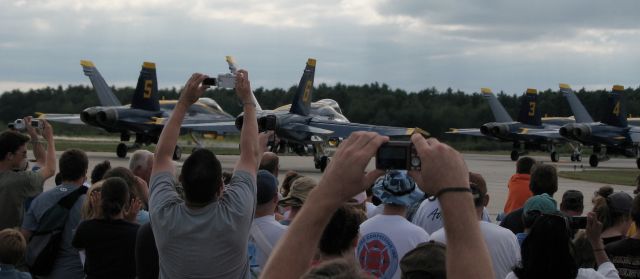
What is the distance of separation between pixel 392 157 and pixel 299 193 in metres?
3.21

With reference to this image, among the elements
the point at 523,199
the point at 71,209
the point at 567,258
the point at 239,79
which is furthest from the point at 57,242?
the point at 523,199

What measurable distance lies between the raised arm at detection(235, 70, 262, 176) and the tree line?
54.6m

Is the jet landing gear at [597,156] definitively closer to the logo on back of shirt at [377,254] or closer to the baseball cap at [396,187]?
the baseball cap at [396,187]

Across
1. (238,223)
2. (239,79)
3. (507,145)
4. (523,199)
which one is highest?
(239,79)

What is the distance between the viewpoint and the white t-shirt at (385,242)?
4766mm

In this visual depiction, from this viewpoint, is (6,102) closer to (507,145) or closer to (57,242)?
(507,145)

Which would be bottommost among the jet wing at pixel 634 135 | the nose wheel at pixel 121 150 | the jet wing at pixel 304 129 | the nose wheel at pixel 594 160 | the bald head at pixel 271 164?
the nose wheel at pixel 594 160

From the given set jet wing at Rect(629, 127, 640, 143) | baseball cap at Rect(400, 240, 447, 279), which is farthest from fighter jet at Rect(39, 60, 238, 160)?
baseball cap at Rect(400, 240, 447, 279)

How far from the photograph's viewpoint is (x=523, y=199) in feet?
28.6

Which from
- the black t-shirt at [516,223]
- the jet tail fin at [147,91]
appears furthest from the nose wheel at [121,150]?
the black t-shirt at [516,223]

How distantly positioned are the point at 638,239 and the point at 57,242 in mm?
3745

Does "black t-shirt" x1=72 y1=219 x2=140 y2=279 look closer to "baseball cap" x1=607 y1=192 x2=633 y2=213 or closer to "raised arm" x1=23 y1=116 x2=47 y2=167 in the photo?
"raised arm" x1=23 y1=116 x2=47 y2=167

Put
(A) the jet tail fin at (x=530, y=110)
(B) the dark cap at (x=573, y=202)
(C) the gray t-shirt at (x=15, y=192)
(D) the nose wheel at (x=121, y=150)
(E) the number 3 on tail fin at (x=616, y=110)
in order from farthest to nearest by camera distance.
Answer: (A) the jet tail fin at (x=530, y=110) → (E) the number 3 on tail fin at (x=616, y=110) → (D) the nose wheel at (x=121, y=150) → (C) the gray t-shirt at (x=15, y=192) → (B) the dark cap at (x=573, y=202)

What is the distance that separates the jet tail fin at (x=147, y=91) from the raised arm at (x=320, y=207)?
104 ft
